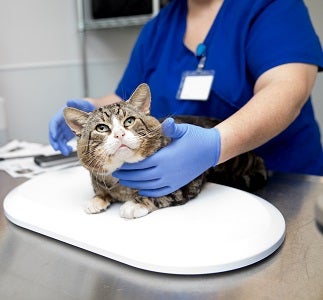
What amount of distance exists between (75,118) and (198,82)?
449 millimetres

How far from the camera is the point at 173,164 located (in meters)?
0.71

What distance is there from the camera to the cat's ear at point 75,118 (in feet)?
2.36

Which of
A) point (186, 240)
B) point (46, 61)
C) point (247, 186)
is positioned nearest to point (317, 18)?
point (247, 186)

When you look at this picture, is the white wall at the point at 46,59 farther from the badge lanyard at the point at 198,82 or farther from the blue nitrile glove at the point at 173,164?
the blue nitrile glove at the point at 173,164

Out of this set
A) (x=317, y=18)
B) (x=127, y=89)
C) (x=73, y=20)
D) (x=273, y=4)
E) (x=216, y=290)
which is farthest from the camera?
(x=73, y=20)

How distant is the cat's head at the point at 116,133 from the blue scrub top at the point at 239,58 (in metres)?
0.38

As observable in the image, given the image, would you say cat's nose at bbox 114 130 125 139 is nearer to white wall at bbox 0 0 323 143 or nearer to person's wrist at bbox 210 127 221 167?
person's wrist at bbox 210 127 221 167

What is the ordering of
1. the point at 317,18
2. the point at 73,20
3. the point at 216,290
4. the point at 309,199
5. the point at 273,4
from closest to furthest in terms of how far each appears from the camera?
the point at 216,290, the point at 309,199, the point at 273,4, the point at 317,18, the point at 73,20

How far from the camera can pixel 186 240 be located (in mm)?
601

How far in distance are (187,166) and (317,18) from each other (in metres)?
1.35

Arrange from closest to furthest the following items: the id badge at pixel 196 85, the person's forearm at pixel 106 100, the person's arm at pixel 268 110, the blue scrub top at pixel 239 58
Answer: the person's arm at pixel 268 110 < the blue scrub top at pixel 239 58 < the id badge at pixel 196 85 < the person's forearm at pixel 106 100

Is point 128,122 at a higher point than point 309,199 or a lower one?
higher

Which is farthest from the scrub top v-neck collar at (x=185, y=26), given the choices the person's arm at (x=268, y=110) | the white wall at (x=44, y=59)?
the white wall at (x=44, y=59)

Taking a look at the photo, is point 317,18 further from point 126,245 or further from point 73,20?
point 126,245
